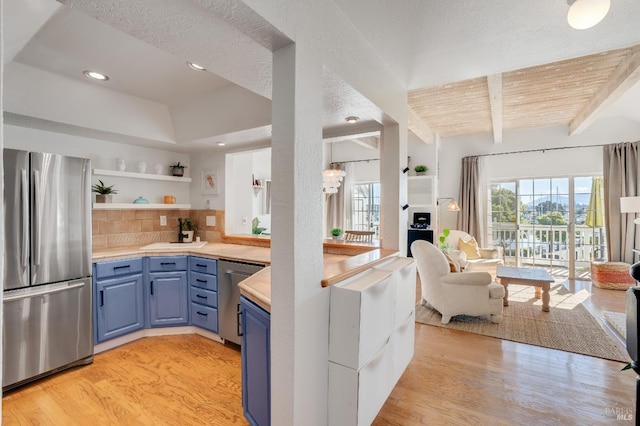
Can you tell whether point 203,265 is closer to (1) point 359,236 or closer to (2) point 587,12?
(1) point 359,236

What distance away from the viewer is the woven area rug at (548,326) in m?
2.89

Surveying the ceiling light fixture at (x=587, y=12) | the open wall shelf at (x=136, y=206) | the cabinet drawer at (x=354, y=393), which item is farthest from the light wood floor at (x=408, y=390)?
the ceiling light fixture at (x=587, y=12)

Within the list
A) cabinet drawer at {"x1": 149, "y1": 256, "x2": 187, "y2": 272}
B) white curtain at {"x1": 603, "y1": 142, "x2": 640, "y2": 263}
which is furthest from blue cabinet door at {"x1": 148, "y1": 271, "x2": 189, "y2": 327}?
white curtain at {"x1": 603, "y1": 142, "x2": 640, "y2": 263}

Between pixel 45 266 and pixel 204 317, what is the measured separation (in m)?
1.36

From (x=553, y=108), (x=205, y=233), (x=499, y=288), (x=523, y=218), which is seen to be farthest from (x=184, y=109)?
(x=523, y=218)

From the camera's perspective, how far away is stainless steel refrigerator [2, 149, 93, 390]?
7.23 ft

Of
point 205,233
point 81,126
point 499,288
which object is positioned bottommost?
point 499,288

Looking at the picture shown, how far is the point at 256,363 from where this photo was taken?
1.73 m

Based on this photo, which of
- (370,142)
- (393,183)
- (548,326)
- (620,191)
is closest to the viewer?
(393,183)

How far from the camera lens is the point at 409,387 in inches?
90.7

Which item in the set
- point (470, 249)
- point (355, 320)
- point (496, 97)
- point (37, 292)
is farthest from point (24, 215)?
point (470, 249)

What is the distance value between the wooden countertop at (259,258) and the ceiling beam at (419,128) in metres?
2.60

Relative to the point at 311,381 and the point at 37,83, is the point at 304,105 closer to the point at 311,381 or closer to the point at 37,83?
the point at 311,381

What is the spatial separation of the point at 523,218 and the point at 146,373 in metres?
6.55
